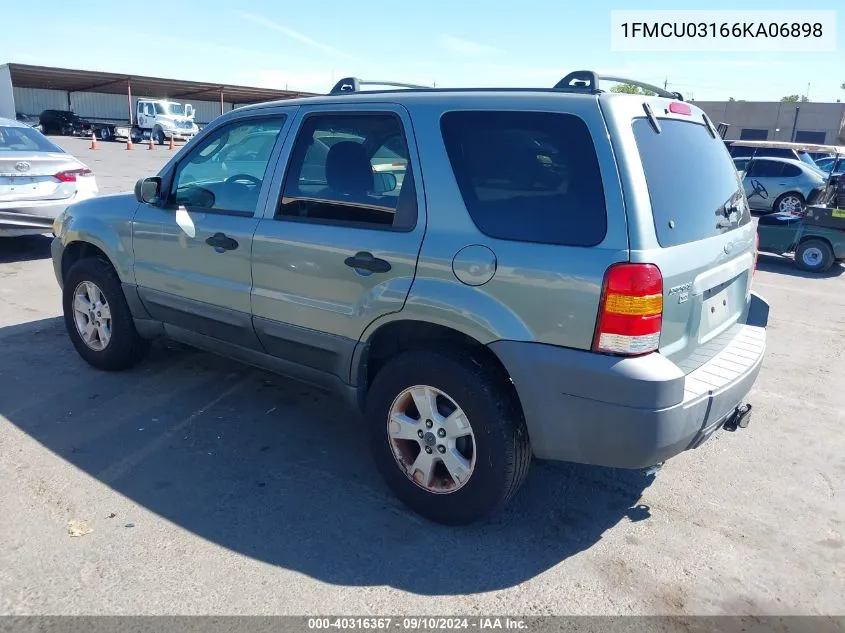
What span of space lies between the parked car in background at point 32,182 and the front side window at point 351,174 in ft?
18.4

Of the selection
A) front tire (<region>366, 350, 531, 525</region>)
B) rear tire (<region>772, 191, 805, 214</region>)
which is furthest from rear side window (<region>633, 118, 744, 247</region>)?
rear tire (<region>772, 191, 805, 214</region>)

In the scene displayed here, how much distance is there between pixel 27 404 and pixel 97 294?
2.88 feet

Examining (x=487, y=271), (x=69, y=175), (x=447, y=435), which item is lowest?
(x=447, y=435)

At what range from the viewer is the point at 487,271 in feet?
9.02

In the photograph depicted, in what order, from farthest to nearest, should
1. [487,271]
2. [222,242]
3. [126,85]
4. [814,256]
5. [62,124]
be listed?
[126,85] < [62,124] < [814,256] < [222,242] < [487,271]

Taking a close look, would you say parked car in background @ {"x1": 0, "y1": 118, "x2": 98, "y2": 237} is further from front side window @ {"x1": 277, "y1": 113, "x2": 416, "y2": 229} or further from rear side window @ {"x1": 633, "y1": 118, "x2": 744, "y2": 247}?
rear side window @ {"x1": 633, "y1": 118, "x2": 744, "y2": 247}

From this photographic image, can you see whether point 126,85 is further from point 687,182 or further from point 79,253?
point 687,182

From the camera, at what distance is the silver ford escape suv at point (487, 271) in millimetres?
2570

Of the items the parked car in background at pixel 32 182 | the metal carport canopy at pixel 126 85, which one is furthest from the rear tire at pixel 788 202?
the metal carport canopy at pixel 126 85

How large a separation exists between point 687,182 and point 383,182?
1389 millimetres

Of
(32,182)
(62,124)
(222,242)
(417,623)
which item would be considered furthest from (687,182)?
(62,124)

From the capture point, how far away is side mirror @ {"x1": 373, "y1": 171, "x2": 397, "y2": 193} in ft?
10.3

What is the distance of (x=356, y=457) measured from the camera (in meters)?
3.72

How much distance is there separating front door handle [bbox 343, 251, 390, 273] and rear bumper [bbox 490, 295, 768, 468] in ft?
2.22
